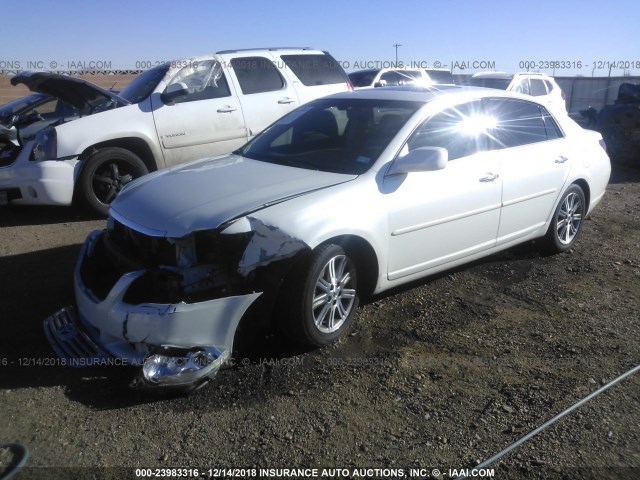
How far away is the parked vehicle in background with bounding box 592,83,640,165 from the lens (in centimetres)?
1066

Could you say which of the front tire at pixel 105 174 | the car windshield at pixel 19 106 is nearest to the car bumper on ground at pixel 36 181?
the front tire at pixel 105 174

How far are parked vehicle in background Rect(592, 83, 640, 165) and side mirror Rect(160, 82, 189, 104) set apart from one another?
8.14 m

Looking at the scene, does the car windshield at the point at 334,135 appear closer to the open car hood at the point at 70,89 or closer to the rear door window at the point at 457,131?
the rear door window at the point at 457,131

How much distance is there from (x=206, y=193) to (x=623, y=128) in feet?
32.0

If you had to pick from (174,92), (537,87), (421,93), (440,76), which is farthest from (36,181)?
(440,76)

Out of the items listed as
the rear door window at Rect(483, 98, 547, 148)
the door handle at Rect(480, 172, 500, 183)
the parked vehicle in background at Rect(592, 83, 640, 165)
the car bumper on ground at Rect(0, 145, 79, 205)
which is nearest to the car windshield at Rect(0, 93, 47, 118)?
the car bumper on ground at Rect(0, 145, 79, 205)

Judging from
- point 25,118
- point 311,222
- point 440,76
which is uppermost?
point 25,118

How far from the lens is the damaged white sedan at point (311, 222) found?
3.30 m

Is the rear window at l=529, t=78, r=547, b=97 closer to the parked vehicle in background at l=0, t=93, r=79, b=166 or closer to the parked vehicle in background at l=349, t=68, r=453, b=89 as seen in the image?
the parked vehicle in background at l=349, t=68, r=453, b=89

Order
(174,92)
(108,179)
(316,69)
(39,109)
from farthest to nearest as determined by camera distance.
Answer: (316,69)
(39,109)
(174,92)
(108,179)

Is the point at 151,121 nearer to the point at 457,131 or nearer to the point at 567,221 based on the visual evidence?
the point at 457,131

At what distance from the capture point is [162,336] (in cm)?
320

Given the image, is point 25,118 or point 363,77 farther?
point 363,77

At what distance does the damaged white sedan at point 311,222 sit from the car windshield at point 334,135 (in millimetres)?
15
